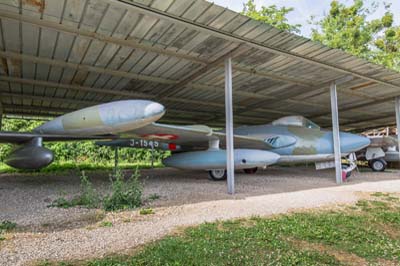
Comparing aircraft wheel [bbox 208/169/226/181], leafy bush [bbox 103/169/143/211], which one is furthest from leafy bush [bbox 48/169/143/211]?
aircraft wheel [bbox 208/169/226/181]

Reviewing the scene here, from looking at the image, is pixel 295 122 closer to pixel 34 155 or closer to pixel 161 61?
pixel 161 61

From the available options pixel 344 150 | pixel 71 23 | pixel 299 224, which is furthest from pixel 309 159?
pixel 71 23

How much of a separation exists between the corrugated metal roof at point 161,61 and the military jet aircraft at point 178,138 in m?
1.67

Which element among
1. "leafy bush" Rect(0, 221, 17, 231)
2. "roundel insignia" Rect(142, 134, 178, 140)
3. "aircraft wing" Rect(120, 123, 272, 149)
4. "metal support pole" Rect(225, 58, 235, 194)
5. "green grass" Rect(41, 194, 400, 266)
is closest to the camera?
"green grass" Rect(41, 194, 400, 266)

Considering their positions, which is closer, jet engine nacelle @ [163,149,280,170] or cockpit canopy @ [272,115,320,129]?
jet engine nacelle @ [163,149,280,170]

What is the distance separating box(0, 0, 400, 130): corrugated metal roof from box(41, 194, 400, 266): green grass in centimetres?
392

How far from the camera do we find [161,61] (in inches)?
297

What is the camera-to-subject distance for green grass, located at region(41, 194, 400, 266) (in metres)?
2.60

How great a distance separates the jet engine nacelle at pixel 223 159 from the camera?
802cm

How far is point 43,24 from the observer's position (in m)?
5.30

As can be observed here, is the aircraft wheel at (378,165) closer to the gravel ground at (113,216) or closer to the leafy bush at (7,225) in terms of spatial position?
the gravel ground at (113,216)

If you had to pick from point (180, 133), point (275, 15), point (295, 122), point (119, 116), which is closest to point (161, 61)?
point (180, 133)

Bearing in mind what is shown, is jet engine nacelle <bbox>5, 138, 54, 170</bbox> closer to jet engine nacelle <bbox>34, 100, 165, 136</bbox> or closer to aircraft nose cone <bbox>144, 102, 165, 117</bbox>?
jet engine nacelle <bbox>34, 100, 165, 136</bbox>

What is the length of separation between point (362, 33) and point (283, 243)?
108ft
